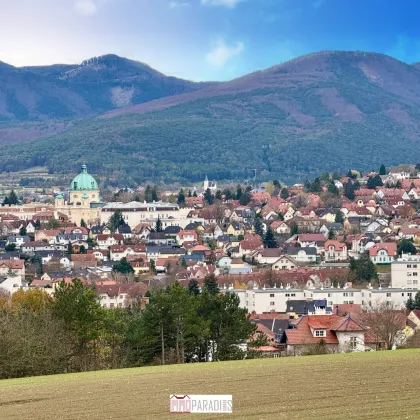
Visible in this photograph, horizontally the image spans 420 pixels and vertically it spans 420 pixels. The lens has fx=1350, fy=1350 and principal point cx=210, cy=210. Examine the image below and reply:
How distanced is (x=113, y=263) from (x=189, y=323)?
51.8 metres

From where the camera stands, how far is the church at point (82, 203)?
122625mm

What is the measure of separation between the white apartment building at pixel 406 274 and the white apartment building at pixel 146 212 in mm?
45951

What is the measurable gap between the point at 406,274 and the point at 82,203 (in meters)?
57.8

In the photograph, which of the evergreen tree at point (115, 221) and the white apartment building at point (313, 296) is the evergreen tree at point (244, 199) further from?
the white apartment building at point (313, 296)

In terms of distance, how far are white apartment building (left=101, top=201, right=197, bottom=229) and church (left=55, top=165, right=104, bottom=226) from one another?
1427 millimetres

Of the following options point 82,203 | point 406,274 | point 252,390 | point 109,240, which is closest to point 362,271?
point 406,274

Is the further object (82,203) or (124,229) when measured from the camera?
(82,203)

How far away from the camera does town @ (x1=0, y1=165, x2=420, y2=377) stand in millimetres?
38719

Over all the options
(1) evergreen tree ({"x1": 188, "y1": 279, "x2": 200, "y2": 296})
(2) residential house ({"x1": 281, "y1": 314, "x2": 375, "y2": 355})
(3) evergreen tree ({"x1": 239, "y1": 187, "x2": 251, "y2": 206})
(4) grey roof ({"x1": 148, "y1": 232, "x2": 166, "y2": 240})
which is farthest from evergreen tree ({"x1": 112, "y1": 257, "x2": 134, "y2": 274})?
(2) residential house ({"x1": 281, "y1": 314, "x2": 375, "y2": 355})

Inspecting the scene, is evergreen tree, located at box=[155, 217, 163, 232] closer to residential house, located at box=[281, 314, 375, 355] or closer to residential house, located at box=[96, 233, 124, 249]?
residential house, located at box=[96, 233, 124, 249]

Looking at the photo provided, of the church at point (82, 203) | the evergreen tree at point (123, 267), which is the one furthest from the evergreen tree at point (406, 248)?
the church at point (82, 203)

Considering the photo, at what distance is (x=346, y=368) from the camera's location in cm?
2591

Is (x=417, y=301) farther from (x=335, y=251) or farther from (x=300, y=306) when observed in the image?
(x=335, y=251)

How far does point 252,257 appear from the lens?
291 ft
